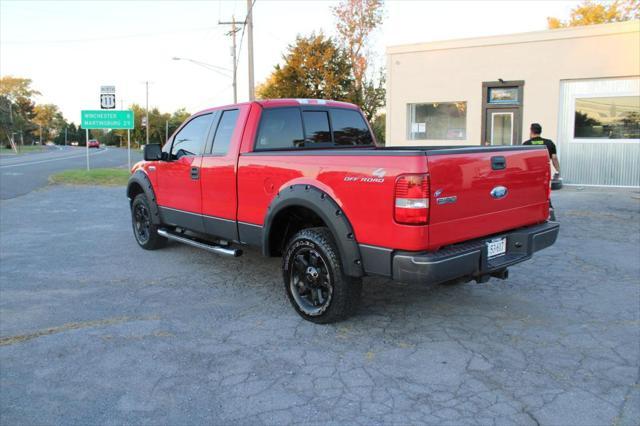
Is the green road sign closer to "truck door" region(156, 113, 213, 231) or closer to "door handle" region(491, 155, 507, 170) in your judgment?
"truck door" region(156, 113, 213, 231)

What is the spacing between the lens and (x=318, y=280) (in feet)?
15.3

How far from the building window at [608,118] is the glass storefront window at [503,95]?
1793 millimetres

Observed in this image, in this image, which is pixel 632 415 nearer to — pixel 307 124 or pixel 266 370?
pixel 266 370

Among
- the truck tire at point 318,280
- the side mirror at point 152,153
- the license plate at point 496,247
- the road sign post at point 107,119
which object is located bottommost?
the truck tire at point 318,280

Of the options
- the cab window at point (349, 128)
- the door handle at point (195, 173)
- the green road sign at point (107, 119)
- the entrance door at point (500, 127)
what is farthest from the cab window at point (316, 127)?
the green road sign at point (107, 119)

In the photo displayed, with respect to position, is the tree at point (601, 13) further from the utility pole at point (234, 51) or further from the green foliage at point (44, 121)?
the green foliage at point (44, 121)

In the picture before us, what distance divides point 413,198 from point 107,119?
75.0 ft

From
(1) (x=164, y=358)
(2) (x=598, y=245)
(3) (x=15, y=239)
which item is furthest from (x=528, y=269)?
(3) (x=15, y=239)

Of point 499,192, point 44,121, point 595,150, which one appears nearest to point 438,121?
point 595,150

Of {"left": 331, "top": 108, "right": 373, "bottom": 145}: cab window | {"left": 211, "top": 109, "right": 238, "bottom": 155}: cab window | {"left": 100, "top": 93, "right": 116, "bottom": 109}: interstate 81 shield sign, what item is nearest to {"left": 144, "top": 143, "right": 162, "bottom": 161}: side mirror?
{"left": 211, "top": 109, "right": 238, "bottom": 155}: cab window

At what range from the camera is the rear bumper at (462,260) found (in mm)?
3775

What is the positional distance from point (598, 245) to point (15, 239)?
29.6 feet

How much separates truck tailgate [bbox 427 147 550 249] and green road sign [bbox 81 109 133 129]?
2169cm

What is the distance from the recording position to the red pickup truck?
3.83 meters
